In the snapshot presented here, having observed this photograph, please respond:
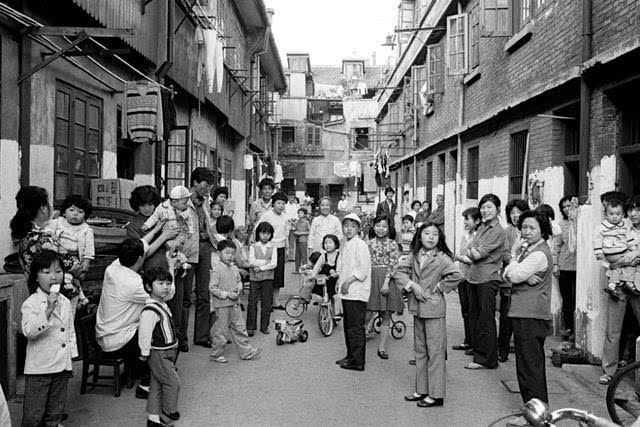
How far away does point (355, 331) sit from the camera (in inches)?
281

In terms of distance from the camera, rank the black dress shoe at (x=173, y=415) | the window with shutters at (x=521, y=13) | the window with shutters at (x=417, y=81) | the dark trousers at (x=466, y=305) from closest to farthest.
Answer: the black dress shoe at (x=173, y=415) → the dark trousers at (x=466, y=305) → the window with shutters at (x=521, y=13) → the window with shutters at (x=417, y=81)

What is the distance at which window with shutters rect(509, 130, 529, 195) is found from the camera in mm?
11145

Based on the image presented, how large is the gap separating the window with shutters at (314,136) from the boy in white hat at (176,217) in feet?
124

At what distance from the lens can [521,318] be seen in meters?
5.52

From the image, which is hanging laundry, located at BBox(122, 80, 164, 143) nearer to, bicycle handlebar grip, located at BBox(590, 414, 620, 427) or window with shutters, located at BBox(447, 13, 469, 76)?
window with shutters, located at BBox(447, 13, 469, 76)

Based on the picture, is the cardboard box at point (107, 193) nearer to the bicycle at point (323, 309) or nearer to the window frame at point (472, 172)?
the bicycle at point (323, 309)

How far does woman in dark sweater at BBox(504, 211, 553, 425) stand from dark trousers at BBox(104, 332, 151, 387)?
3.32 meters

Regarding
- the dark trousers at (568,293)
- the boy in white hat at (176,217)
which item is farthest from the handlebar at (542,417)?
the dark trousers at (568,293)

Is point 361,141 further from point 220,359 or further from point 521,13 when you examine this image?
point 220,359

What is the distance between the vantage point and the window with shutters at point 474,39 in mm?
13797

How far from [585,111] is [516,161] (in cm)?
357

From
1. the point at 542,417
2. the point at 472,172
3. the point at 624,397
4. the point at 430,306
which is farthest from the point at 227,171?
the point at 542,417

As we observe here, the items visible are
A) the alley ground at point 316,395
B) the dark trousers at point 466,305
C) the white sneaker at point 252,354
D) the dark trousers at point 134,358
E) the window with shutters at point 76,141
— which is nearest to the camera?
the alley ground at point 316,395

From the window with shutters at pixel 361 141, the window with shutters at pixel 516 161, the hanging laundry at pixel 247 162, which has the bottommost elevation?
the window with shutters at pixel 516 161
